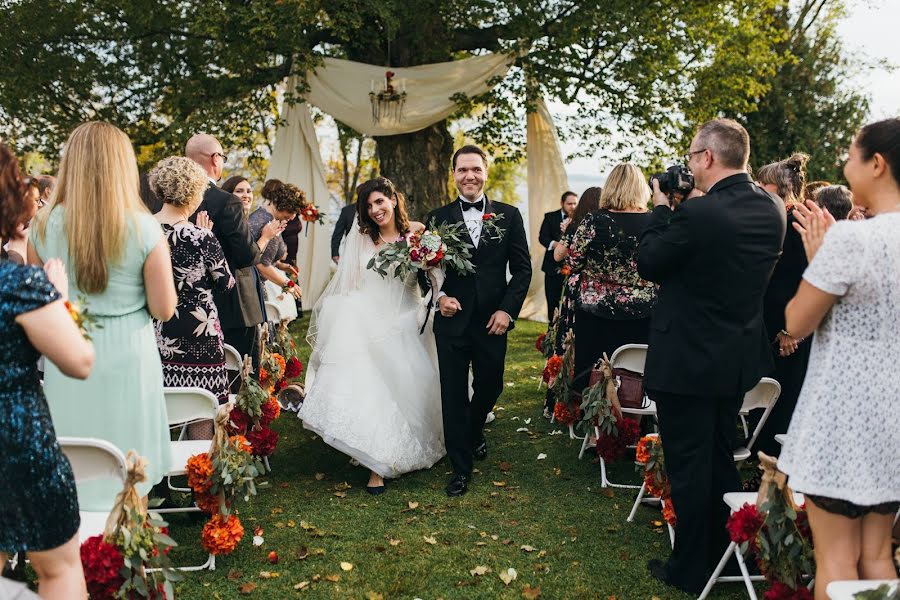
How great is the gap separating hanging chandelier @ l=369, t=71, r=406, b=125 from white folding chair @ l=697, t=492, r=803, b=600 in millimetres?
9074

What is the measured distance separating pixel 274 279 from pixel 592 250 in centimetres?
277

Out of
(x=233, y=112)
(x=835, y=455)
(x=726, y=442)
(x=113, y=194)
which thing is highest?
(x=233, y=112)

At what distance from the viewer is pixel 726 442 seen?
3.82m

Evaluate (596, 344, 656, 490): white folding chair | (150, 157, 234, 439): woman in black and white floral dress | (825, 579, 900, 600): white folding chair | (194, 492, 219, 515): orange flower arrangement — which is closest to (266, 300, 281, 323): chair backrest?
(150, 157, 234, 439): woman in black and white floral dress

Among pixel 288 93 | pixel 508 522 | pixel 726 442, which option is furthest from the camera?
pixel 288 93

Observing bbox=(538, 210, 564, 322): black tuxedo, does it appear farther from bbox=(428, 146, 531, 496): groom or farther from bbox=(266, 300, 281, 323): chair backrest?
bbox=(428, 146, 531, 496): groom

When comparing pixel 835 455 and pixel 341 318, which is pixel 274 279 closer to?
pixel 341 318

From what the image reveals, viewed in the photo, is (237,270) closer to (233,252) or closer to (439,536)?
(233,252)

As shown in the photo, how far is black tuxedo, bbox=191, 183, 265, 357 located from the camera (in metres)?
5.38

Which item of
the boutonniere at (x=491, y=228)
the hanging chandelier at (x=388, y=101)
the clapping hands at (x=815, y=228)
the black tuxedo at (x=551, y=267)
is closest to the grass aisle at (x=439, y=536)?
the boutonniere at (x=491, y=228)

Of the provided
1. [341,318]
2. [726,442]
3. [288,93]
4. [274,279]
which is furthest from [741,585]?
[288,93]

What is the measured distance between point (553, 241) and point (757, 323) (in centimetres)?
720

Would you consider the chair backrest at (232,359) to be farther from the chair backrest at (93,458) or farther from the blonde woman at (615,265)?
the blonde woman at (615,265)

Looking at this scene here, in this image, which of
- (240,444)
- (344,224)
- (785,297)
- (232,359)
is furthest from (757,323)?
(344,224)
